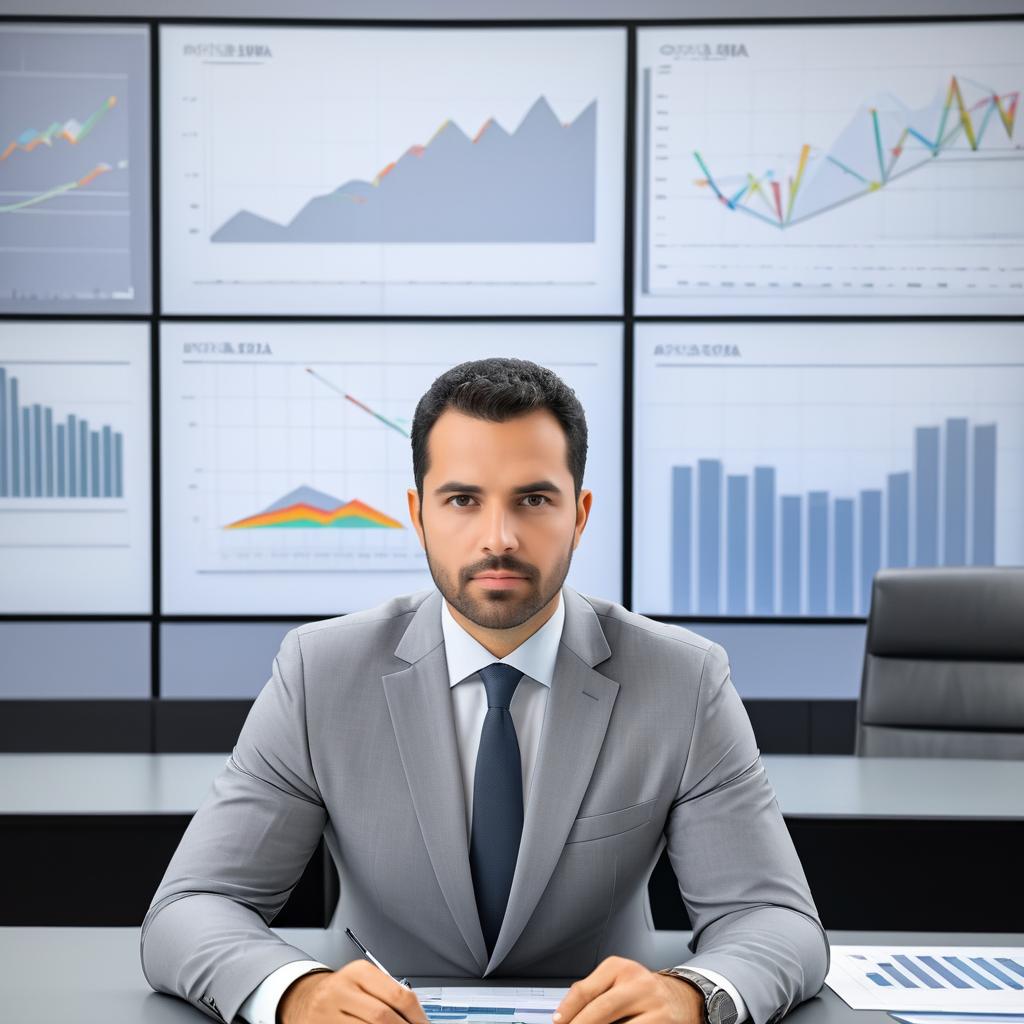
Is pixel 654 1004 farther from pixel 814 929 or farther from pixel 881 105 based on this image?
pixel 881 105

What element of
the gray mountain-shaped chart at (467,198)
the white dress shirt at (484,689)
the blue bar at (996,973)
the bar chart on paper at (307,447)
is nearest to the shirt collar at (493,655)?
the white dress shirt at (484,689)

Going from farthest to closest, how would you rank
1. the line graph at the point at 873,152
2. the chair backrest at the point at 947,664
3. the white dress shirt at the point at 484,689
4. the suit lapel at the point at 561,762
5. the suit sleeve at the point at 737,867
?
the line graph at the point at 873,152 < the chair backrest at the point at 947,664 < the white dress shirt at the point at 484,689 < the suit lapel at the point at 561,762 < the suit sleeve at the point at 737,867

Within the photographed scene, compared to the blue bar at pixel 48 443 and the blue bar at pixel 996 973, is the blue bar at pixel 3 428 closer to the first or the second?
the blue bar at pixel 48 443

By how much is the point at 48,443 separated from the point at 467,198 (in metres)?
1.48

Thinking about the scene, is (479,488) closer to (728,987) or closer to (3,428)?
(728,987)

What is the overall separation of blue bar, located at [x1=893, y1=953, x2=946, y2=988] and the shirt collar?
0.50 metres


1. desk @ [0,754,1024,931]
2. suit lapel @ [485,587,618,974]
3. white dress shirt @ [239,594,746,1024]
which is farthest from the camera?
desk @ [0,754,1024,931]

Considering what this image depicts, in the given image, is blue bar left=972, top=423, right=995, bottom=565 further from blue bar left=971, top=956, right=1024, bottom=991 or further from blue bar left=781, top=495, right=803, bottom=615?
blue bar left=971, top=956, right=1024, bottom=991

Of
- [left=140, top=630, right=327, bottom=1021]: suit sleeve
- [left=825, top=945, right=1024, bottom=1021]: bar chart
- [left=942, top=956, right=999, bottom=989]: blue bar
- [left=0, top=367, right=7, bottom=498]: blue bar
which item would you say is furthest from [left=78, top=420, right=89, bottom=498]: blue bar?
[left=942, top=956, right=999, bottom=989]: blue bar

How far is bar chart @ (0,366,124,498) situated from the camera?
3102 mm

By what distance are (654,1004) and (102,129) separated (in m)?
2.99

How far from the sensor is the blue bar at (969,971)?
106 cm

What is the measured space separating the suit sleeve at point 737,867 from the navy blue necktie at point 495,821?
20cm

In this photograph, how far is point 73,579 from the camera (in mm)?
3141
